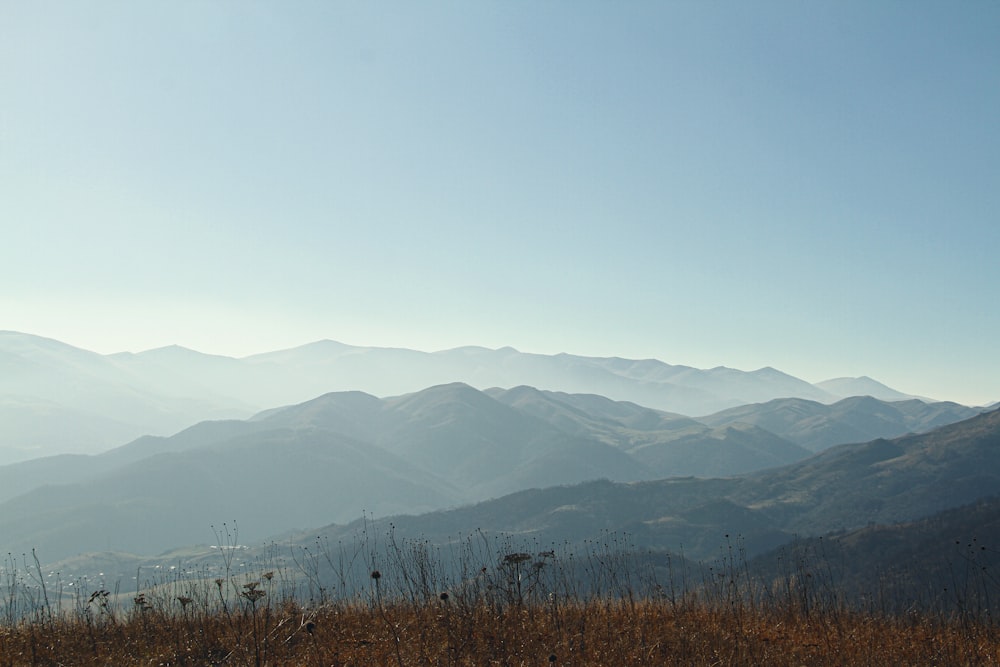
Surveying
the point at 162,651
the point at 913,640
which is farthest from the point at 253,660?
the point at 913,640

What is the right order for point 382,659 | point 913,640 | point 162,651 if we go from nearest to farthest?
point 382,659, point 162,651, point 913,640

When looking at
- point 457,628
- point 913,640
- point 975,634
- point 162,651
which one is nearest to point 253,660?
point 162,651

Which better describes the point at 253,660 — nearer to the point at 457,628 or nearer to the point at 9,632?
the point at 457,628

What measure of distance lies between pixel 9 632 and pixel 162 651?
9.02ft

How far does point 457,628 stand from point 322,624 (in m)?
2.20

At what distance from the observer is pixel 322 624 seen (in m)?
8.94

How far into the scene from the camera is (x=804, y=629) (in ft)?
30.2

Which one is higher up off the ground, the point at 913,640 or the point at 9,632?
the point at 9,632

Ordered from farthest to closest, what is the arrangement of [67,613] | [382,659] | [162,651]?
1. [67,613]
2. [162,651]
3. [382,659]

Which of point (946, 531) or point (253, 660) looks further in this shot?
point (946, 531)

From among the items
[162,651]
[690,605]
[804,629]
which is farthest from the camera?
[690,605]

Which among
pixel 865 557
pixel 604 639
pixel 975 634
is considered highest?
pixel 604 639

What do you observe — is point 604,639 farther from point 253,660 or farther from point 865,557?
point 865,557

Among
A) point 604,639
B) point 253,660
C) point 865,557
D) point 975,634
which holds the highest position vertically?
point 253,660
